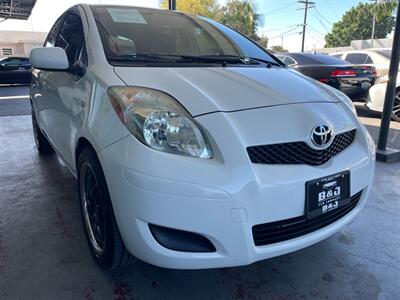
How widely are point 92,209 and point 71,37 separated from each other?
4.26ft

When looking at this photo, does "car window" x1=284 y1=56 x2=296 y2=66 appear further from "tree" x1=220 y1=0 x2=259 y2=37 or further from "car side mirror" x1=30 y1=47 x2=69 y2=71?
"tree" x1=220 y1=0 x2=259 y2=37

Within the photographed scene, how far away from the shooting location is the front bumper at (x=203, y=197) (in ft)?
4.59

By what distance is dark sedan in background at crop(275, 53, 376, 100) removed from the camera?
270 inches

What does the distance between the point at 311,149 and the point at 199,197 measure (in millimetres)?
588

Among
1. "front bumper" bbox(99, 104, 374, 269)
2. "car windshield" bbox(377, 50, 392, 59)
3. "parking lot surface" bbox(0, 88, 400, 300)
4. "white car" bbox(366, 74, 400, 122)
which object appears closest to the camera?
"front bumper" bbox(99, 104, 374, 269)

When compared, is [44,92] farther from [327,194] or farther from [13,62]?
[13,62]

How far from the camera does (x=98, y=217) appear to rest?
190 centimetres

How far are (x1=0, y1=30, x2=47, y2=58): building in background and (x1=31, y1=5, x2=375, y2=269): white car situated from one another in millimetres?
40956

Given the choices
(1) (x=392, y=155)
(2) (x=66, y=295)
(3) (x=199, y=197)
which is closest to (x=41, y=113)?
(2) (x=66, y=295)

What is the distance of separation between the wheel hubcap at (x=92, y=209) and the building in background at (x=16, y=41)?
40.8 m

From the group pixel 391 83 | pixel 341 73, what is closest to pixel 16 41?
pixel 341 73

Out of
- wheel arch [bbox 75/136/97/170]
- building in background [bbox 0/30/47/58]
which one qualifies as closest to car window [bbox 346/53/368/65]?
wheel arch [bbox 75/136/97/170]

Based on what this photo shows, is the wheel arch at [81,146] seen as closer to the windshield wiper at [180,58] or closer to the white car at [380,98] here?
the windshield wiper at [180,58]

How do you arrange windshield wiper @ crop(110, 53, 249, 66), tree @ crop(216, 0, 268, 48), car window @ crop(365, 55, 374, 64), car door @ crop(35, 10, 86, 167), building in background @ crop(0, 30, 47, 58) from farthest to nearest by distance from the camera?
tree @ crop(216, 0, 268, 48)
building in background @ crop(0, 30, 47, 58)
car window @ crop(365, 55, 374, 64)
car door @ crop(35, 10, 86, 167)
windshield wiper @ crop(110, 53, 249, 66)
